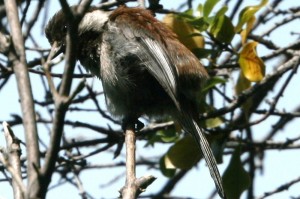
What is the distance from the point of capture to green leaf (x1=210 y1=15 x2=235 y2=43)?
16.1 feet

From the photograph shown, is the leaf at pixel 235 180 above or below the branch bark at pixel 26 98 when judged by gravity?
below

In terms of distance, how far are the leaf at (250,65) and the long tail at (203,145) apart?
495 mm

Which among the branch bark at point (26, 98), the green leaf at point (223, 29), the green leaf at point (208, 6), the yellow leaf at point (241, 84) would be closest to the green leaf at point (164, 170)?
the yellow leaf at point (241, 84)

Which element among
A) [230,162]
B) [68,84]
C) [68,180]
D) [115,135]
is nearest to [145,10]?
[115,135]

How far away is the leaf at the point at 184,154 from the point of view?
4945 mm

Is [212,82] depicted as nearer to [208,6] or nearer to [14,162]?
[208,6]

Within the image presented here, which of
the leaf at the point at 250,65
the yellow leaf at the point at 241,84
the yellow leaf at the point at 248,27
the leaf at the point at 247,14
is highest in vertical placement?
the leaf at the point at 247,14

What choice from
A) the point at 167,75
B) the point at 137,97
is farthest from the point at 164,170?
the point at 167,75

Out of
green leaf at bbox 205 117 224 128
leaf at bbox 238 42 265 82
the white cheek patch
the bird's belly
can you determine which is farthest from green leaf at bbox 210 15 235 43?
the white cheek patch

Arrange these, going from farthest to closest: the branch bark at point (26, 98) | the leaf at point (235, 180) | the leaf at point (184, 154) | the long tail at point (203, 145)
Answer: the leaf at point (184, 154)
the leaf at point (235, 180)
the long tail at point (203, 145)
the branch bark at point (26, 98)

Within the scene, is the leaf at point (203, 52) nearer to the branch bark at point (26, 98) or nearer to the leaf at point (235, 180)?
the leaf at point (235, 180)

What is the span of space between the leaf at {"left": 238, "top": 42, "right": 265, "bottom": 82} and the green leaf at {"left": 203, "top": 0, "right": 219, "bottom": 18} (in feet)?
1.21

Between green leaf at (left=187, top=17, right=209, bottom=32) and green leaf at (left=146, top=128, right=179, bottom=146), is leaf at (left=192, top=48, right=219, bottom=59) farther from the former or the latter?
green leaf at (left=146, top=128, right=179, bottom=146)

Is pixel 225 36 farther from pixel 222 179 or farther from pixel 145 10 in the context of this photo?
pixel 222 179
